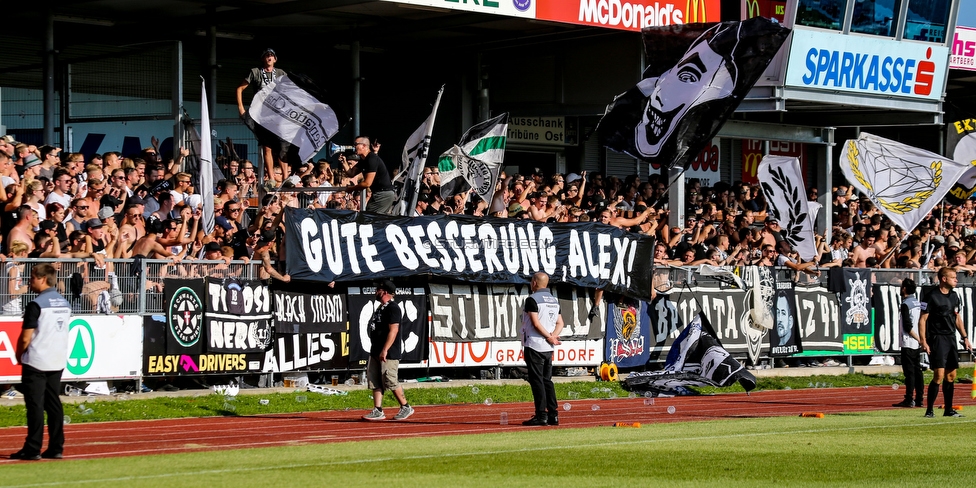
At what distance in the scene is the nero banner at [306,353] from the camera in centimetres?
1933

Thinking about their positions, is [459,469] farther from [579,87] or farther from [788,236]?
[579,87]

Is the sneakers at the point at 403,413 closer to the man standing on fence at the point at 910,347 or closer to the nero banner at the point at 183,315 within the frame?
the nero banner at the point at 183,315

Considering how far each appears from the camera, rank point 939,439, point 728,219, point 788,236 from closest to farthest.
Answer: point 939,439 < point 788,236 < point 728,219

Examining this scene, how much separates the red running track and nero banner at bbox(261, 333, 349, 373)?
137cm

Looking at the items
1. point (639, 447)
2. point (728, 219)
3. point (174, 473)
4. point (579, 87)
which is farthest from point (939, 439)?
point (579, 87)

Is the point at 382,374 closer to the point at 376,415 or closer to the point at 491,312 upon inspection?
the point at 376,415

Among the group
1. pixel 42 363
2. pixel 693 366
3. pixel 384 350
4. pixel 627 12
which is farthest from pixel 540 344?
pixel 627 12

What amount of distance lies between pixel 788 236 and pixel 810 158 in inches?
693

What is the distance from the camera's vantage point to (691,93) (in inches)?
891

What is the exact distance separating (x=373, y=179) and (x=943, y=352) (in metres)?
8.38

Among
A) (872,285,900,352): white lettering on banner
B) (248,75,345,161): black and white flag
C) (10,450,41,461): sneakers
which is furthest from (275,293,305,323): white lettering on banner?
(872,285,900,352): white lettering on banner

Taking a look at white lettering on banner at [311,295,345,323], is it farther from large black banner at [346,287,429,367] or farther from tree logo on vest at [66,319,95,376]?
tree logo on vest at [66,319,95,376]

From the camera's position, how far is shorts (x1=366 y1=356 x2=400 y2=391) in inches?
667

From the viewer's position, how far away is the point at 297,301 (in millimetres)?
19594
